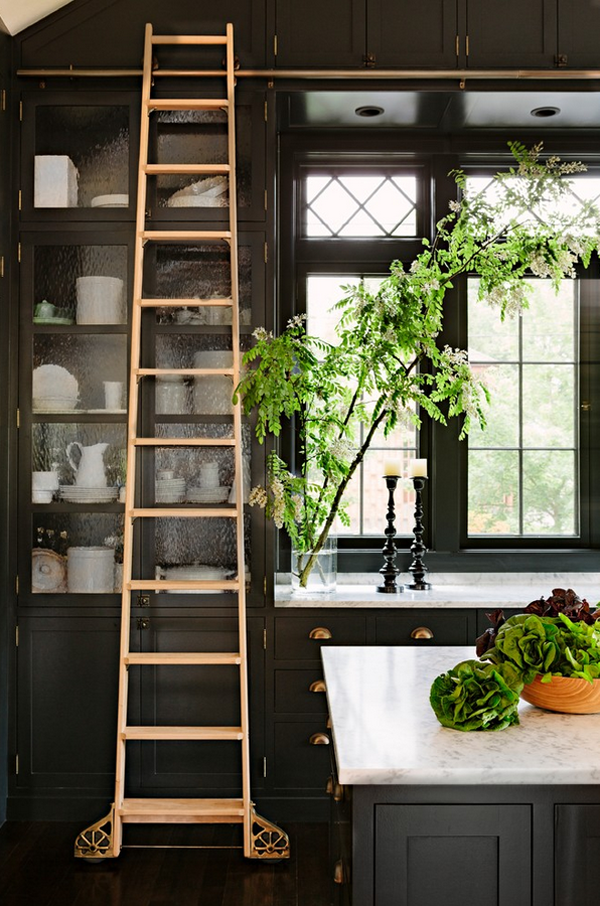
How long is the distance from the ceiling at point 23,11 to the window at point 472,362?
1.19 meters

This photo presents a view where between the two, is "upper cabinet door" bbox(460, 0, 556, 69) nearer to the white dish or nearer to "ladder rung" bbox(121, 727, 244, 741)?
the white dish

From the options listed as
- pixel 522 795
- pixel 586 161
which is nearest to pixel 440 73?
pixel 586 161

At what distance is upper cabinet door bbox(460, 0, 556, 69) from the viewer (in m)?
3.61

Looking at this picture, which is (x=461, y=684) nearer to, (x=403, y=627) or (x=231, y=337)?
(x=403, y=627)

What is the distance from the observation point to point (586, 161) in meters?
4.18

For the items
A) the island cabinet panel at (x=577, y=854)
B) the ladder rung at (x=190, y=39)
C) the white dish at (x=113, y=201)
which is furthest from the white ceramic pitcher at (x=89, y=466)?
the island cabinet panel at (x=577, y=854)

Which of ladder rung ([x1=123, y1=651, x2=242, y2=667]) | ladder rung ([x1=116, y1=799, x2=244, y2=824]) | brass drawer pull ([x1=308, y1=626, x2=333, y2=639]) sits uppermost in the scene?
brass drawer pull ([x1=308, y1=626, x2=333, y2=639])

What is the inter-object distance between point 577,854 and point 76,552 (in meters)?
2.56

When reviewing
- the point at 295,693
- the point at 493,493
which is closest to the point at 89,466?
the point at 295,693

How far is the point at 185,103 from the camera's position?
3576mm

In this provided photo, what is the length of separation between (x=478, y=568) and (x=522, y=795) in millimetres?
2635

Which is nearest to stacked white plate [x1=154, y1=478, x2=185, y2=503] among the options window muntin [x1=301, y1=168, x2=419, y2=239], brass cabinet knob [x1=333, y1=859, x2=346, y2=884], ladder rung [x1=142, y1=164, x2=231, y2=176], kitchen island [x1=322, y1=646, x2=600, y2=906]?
ladder rung [x1=142, y1=164, x2=231, y2=176]

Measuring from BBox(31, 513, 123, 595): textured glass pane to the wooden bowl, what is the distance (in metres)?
2.18

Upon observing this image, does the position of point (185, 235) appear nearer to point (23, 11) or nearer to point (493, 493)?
point (23, 11)
